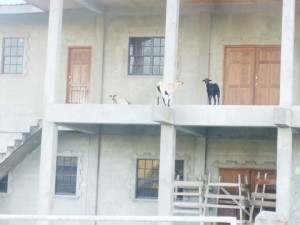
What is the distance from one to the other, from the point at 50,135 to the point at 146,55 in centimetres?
481

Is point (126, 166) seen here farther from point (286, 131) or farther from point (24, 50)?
point (286, 131)

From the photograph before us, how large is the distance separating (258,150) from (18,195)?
835cm

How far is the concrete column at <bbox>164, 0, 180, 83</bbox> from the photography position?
Answer: 18609 millimetres

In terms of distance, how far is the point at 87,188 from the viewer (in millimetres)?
22766

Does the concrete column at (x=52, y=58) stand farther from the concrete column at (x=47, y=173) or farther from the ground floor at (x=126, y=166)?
the ground floor at (x=126, y=166)

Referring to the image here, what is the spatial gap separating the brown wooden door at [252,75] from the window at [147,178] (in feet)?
10.7

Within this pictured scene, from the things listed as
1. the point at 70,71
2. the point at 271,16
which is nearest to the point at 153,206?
Result: the point at 70,71

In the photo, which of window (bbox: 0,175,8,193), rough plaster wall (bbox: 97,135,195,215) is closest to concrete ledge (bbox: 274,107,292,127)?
rough plaster wall (bbox: 97,135,195,215)

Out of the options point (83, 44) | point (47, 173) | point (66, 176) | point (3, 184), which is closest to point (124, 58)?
point (83, 44)

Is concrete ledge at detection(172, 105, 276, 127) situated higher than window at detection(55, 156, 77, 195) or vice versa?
concrete ledge at detection(172, 105, 276, 127)

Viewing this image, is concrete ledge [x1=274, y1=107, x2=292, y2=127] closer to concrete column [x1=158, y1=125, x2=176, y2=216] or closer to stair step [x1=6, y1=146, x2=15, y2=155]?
concrete column [x1=158, y1=125, x2=176, y2=216]

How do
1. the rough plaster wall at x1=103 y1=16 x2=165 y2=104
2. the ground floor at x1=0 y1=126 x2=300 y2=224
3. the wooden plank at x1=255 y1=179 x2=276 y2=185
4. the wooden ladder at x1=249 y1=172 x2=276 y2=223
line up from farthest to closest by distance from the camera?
the rough plaster wall at x1=103 y1=16 x2=165 y2=104 < the ground floor at x1=0 y1=126 x2=300 y2=224 < the wooden plank at x1=255 y1=179 x2=276 y2=185 < the wooden ladder at x1=249 y1=172 x2=276 y2=223

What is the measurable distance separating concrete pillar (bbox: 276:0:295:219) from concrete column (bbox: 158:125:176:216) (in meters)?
2.89

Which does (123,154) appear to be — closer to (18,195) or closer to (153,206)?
(153,206)
